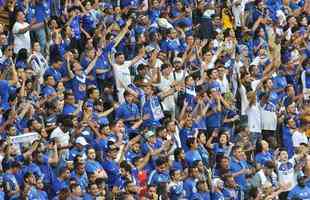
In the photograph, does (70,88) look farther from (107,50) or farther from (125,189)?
(125,189)

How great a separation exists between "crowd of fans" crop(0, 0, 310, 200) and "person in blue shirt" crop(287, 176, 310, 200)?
21mm

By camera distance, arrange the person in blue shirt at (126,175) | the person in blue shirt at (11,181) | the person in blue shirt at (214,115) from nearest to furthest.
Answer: the person in blue shirt at (11,181), the person in blue shirt at (126,175), the person in blue shirt at (214,115)

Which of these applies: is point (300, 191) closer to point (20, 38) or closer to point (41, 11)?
point (20, 38)

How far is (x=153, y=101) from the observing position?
21.2m

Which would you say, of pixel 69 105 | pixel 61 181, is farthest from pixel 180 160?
pixel 61 181

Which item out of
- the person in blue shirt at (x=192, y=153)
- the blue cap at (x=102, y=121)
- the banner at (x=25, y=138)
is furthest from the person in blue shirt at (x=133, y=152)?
the banner at (x=25, y=138)

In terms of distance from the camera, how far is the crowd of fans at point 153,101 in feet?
61.1

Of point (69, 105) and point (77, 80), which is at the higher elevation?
point (77, 80)

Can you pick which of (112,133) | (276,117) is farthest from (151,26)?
(112,133)

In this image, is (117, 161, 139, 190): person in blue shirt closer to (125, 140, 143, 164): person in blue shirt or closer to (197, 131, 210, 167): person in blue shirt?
(125, 140, 143, 164): person in blue shirt

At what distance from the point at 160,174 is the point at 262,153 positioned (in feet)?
7.93

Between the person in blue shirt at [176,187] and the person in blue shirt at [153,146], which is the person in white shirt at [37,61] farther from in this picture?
the person in blue shirt at [176,187]

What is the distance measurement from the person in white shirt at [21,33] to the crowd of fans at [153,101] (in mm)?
22

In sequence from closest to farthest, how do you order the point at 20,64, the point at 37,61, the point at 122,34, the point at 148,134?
the point at 148,134 < the point at 20,64 < the point at 37,61 < the point at 122,34
